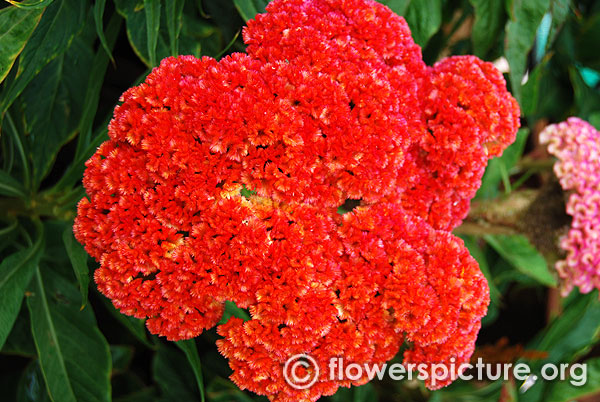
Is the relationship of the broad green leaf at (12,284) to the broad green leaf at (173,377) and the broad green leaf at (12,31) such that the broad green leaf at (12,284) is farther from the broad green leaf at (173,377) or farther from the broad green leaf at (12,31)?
the broad green leaf at (173,377)

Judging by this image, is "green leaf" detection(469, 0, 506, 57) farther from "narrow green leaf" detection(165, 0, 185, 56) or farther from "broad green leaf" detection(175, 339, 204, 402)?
"broad green leaf" detection(175, 339, 204, 402)

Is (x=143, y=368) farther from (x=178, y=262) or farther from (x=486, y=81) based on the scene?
(x=486, y=81)

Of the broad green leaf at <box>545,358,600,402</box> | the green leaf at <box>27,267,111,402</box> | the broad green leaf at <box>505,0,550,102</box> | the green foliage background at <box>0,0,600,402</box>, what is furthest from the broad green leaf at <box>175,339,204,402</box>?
the broad green leaf at <box>545,358,600,402</box>

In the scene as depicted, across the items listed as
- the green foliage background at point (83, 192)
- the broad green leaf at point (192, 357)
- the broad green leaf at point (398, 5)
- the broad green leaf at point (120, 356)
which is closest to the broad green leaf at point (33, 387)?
the green foliage background at point (83, 192)

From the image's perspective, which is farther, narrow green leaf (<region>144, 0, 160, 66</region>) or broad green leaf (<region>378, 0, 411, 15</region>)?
broad green leaf (<region>378, 0, 411, 15</region>)

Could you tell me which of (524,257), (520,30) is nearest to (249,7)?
(520,30)

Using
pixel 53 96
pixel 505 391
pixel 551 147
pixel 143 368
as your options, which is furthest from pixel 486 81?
pixel 143 368
